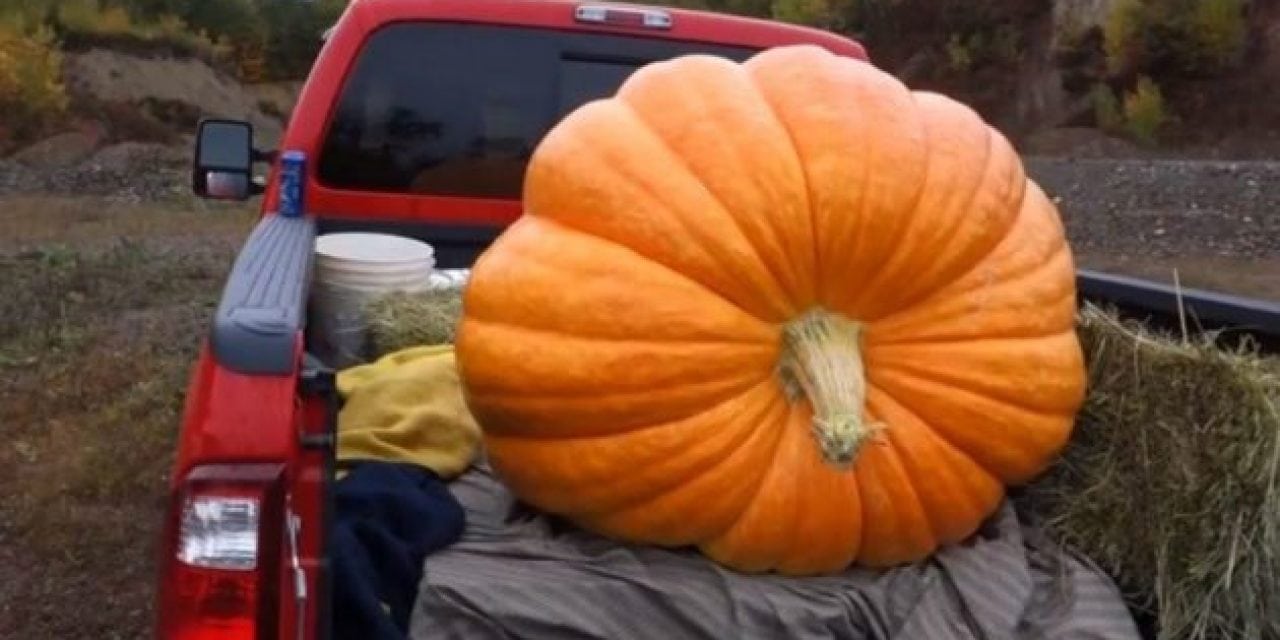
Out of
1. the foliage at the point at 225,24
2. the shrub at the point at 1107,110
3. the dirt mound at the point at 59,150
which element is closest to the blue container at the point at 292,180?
the dirt mound at the point at 59,150

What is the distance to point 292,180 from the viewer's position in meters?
5.07

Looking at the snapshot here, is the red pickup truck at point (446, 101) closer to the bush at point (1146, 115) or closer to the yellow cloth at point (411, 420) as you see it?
the yellow cloth at point (411, 420)

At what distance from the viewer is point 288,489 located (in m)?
2.43

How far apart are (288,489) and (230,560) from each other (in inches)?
4.5

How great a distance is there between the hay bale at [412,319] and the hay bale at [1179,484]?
5.06 feet

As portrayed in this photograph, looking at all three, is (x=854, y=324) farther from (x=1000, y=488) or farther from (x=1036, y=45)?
(x=1036, y=45)

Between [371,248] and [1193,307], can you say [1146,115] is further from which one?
[1193,307]

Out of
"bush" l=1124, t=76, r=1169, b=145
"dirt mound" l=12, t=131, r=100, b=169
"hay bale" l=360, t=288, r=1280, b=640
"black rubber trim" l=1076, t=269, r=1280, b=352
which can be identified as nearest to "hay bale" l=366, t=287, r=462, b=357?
"black rubber trim" l=1076, t=269, r=1280, b=352

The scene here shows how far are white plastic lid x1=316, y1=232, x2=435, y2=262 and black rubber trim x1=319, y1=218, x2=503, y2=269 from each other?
323 mm

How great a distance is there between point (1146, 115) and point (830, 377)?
28.0 metres

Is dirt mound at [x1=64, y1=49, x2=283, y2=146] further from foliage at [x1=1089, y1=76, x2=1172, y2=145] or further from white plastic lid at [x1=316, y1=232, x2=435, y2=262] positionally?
white plastic lid at [x1=316, y1=232, x2=435, y2=262]

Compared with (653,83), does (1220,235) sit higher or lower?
lower

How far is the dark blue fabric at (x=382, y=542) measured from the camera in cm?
269

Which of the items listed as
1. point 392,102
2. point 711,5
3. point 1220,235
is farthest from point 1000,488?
point 711,5
